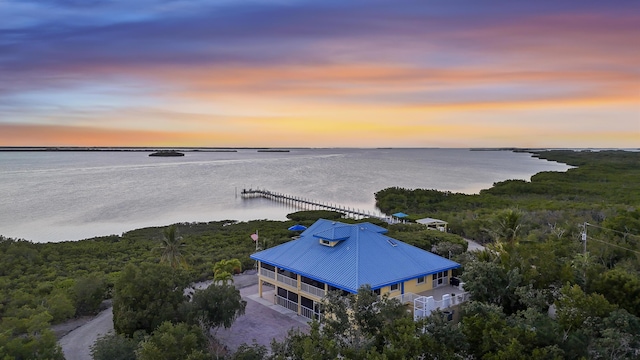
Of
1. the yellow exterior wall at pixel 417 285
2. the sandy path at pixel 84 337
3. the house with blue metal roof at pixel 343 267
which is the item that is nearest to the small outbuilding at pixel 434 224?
the house with blue metal roof at pixel 343 267

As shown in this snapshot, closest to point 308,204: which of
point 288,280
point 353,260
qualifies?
point 288,280

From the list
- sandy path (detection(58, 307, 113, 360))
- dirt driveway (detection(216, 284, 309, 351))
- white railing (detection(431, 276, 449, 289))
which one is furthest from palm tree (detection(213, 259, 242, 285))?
white railing (detection(431, 276, 449, 289))

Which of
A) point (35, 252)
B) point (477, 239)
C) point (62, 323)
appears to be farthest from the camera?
point (477, 239)

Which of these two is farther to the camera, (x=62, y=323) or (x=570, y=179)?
(x=570, y=179)

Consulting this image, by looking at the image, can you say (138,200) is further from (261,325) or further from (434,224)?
(261,325)

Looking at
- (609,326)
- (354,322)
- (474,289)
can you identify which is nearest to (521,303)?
(474,289)

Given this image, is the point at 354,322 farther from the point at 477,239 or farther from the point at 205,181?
the point at 205,181
